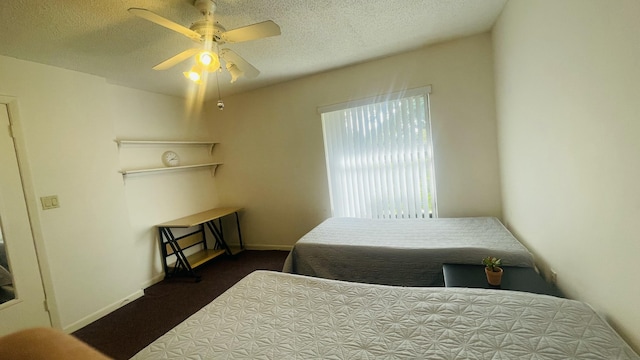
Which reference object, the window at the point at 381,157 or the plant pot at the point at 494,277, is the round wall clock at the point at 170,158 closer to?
the window at the point at 381,157

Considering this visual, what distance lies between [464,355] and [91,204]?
315cm

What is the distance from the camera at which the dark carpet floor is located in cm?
206

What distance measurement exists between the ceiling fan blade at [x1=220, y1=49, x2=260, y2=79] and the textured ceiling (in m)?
0.25

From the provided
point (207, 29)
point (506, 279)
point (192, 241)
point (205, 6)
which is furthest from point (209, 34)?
point (192, 241)

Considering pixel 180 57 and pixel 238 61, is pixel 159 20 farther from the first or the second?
pixel 238 61

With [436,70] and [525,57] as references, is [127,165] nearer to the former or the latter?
[436,70]

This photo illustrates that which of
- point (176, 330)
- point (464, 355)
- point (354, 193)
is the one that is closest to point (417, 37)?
Result: point (354, 193)

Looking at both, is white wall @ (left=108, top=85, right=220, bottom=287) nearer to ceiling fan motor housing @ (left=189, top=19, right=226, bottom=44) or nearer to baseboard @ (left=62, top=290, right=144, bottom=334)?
baseboard @ (left=62, top=290, right=144, bottom=334)

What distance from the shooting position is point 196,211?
3.72 m

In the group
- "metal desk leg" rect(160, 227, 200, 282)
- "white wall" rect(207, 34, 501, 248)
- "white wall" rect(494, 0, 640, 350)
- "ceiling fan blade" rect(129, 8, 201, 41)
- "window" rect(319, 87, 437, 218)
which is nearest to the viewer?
"white wall" rect(494, 0, 640, 350)

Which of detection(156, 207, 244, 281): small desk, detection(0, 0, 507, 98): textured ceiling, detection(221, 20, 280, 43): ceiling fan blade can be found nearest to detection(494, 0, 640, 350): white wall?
detection(0, 0, 507, 98): textured ceiling

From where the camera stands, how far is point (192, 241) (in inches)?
142

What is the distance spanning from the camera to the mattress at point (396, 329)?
0.91 meters

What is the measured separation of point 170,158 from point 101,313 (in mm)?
1816
